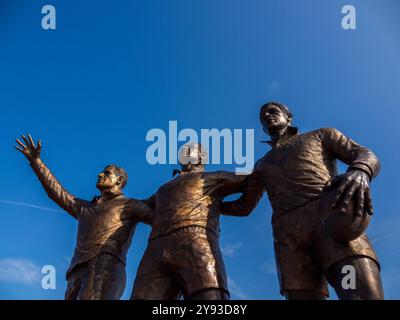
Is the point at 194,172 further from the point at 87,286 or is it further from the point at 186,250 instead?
the point at 87,286

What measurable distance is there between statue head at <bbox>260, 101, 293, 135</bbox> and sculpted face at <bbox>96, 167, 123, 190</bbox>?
242cm

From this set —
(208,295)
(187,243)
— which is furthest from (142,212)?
(208,295)

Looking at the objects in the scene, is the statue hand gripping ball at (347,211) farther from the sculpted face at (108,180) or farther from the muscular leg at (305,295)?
the sculpted face at (108,180)

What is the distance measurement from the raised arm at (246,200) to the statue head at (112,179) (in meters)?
1.71

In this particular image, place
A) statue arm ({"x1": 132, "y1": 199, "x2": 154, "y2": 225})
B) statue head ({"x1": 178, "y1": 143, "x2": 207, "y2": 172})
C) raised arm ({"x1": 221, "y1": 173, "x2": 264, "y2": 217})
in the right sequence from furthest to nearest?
statue head ({"x1": 178, "y1": 143, "x2": 207, "y2": 172}) → statue arm ({"x1": 132, "y1": 199, "x2": 154, "y2": 225}) → raised arm ({"x1": 221, "y1": 173, "x2": 264, "y2": 217})

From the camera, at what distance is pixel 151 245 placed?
7.74m

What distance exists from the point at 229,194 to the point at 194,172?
0.58 meters

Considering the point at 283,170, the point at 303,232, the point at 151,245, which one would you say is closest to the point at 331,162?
the point at 283,170

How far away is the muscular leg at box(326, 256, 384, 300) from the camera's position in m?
6.00

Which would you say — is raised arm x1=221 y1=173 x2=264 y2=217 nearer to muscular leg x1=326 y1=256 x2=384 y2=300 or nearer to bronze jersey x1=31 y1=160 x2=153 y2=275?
bronze jersey x1=31 y1=160 x2=153 y2=275

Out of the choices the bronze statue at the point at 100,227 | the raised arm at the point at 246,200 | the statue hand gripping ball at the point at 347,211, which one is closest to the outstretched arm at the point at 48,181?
the bronze statue at the point at 100,227

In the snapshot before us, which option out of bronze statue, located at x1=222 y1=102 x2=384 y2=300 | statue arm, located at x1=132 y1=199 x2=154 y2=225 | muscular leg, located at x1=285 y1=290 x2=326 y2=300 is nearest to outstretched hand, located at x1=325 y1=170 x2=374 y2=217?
bronze statue, located at x1=222 y1=102 x2=384 y2=300

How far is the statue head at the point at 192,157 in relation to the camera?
8758mm

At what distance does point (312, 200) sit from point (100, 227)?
306 cm
